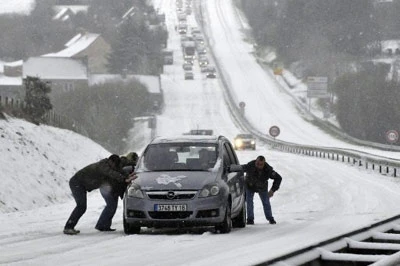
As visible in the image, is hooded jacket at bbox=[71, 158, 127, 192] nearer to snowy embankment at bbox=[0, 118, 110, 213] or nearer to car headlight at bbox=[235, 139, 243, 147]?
snowy embankment at bbox=[0, 118, 110, 213]

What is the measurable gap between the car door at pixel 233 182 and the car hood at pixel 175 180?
0.75 meters

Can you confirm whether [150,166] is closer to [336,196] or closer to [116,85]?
[336,196]

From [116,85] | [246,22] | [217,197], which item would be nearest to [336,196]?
[217,197]

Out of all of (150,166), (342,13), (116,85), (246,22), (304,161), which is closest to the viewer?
(150,166)

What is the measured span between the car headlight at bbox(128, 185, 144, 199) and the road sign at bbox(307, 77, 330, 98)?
84.0m

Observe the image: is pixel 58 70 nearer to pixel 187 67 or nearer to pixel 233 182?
pixel 187 67

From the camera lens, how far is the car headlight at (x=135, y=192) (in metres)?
16.2

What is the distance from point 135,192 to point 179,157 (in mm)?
1472

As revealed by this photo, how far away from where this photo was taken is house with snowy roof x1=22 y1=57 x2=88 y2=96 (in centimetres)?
14100

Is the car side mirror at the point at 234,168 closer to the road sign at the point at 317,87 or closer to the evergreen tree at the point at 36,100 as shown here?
the evergreen tree at the point at 36,100

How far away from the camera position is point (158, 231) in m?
17.2

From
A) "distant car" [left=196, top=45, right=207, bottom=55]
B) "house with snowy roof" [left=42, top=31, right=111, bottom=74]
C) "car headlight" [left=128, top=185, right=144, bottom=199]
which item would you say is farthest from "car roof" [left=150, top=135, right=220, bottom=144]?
"house with snowy roof" [left=42, top=31, right=111, bottom=74]

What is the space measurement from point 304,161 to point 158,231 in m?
34.9

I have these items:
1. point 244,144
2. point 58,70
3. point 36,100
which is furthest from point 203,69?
point 36,100
